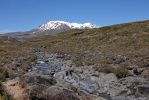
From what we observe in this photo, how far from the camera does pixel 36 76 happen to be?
16.8 metres

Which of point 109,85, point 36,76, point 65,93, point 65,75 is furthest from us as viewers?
point 65,75

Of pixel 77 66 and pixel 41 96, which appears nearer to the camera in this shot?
pixel 41 96

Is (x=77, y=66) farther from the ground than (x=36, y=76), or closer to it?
closer to it

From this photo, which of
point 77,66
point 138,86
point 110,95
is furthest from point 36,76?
point 77,66

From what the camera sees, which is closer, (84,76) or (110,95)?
(110,95)

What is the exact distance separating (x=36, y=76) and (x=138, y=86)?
7.05m

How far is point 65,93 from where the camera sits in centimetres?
1498

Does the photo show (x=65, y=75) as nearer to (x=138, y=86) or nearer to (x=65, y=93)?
(x=138, y=86)

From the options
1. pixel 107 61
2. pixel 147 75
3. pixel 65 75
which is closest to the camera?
pixel 147 75

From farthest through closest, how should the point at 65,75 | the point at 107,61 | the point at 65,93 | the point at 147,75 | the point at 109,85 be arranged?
the point at 107,61, the point at 65,75, the point at 147,75, the point at 109,85, the point at 65,93

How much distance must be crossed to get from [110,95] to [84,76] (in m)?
7.85

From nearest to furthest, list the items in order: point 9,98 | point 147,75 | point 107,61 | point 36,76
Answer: point 9,98 → point 36,76 → point 147,75 → point 107,61

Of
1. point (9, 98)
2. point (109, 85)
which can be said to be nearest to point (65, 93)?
point (9, 98)

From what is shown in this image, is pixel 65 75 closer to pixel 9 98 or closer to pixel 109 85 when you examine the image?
pixel 109 85
